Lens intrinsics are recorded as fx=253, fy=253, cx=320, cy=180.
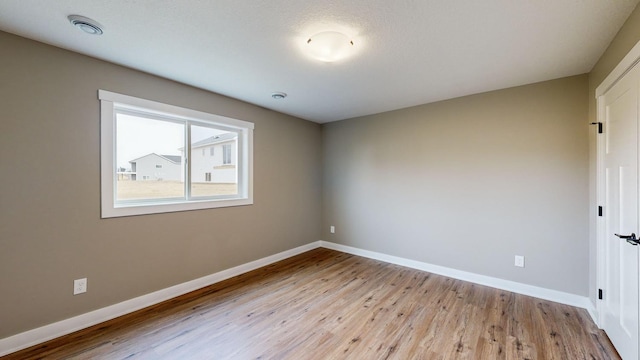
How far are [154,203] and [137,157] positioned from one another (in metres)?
0.51

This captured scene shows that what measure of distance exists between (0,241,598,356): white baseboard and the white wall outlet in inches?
8.3

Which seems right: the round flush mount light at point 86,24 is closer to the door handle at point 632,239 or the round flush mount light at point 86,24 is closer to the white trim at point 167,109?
the white trim at point 167,109

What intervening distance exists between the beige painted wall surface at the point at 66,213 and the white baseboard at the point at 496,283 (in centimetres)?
260

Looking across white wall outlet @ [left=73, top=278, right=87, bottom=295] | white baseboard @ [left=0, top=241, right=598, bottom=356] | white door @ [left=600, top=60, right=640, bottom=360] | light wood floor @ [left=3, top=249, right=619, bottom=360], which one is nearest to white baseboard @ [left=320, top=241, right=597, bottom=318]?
white baseboard @ [left=0, top=241, right=598, bottom=356]

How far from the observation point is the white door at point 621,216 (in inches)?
66.2

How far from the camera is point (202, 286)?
3078mm

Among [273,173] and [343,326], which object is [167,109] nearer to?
[273,173]

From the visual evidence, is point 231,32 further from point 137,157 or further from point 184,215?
point 184,215

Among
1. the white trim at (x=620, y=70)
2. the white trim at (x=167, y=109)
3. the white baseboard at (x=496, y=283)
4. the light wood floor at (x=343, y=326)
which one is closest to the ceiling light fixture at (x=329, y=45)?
the white trim at (x=167, y=109)

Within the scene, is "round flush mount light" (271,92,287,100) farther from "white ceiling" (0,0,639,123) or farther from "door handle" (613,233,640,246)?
"door handle" (613,233,640,246)

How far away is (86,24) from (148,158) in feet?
4.28

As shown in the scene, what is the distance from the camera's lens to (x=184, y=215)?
9.68 feet

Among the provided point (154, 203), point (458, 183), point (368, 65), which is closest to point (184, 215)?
point (154, 203)

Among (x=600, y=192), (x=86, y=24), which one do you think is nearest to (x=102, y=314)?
(x=86, y=24)
